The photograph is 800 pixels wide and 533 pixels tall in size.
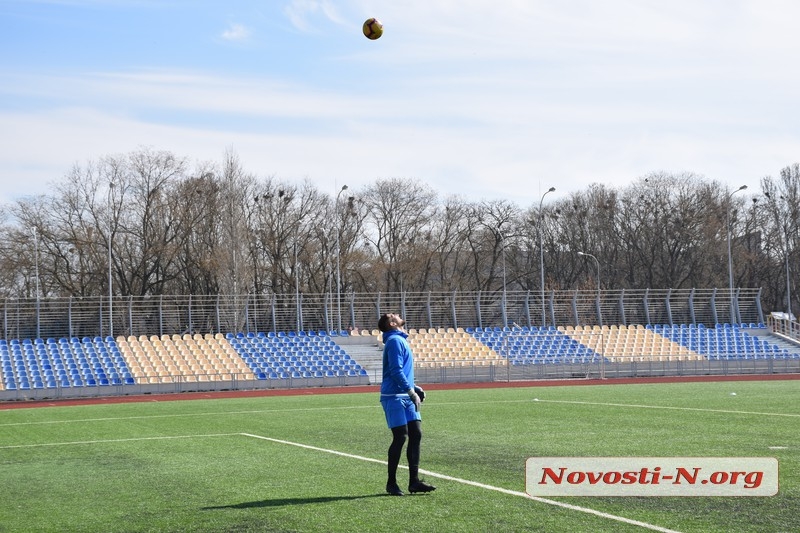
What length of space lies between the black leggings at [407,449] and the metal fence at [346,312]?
4062 cm

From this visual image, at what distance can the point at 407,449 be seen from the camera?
10.8 m

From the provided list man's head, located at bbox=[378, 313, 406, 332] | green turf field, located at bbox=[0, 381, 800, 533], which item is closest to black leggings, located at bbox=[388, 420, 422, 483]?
green turf field, located at bbox=[0, 381, 800, 533]

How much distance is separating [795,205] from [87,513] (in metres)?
74.9

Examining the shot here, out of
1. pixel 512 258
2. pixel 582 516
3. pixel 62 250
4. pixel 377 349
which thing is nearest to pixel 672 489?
pixel 582 516

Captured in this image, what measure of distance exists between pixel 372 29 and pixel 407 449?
326 inches

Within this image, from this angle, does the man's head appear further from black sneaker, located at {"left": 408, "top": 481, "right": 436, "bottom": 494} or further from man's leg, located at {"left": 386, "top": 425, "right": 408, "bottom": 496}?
black sneaker, located at {"left": 408, "top": 481, "right": 436, "bottom": 494}

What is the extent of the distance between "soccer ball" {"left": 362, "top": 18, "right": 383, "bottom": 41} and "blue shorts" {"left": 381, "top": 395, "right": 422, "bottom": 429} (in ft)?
25.7

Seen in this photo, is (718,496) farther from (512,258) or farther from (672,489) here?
(512,258)

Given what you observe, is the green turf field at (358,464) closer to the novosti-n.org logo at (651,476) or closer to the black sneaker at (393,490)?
the black sneaker at (393,490)

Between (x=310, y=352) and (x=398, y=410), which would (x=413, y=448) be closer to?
(x=398, y=410)

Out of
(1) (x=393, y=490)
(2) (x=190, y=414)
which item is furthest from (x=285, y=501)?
(2) (x=190, y=414)

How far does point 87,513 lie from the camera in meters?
10.4

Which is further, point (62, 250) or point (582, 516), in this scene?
point (62, 250)

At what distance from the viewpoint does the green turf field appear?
936 cm
